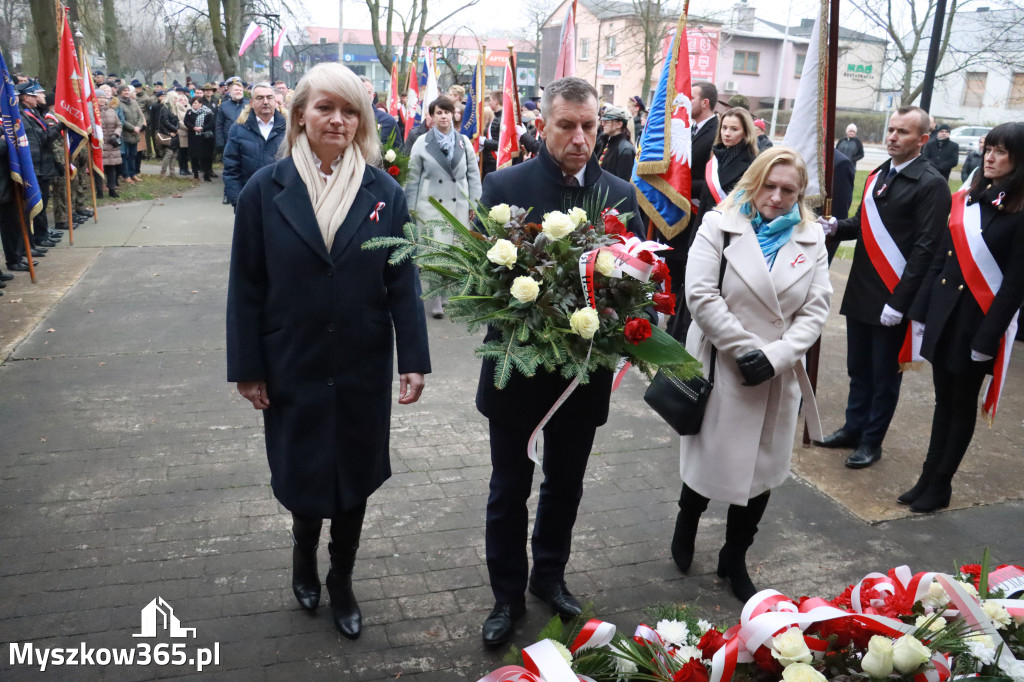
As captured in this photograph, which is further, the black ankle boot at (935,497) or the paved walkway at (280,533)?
the black ankle boot at (935,497)

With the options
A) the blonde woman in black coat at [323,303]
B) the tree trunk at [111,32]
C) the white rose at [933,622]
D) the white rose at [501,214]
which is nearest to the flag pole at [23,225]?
the blonde woman in black coat at [323,303]

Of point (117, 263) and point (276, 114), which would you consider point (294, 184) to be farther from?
point (117, 263)

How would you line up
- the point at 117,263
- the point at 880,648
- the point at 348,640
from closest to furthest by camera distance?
1. the point at 880,648
2. the point at 348,640
3. the point at 117,263

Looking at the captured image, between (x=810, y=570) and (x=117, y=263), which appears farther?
(x=117, y=263)

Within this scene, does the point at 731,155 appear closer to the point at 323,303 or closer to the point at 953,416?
the point at 953,416

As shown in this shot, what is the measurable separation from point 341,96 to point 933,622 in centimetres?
247

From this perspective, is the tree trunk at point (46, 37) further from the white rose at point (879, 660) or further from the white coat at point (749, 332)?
the white rose at point (879, 660)

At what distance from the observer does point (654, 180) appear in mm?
6738

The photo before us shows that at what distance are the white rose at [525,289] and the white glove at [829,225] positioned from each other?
2.99 meters

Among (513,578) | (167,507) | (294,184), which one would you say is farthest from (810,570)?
(167,507)

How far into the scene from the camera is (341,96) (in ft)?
9.89

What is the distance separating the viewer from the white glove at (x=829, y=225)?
519 cm

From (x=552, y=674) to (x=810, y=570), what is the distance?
245 centimetres

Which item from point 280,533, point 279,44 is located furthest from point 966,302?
point 279,44
